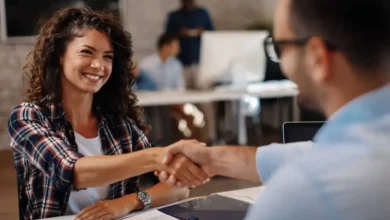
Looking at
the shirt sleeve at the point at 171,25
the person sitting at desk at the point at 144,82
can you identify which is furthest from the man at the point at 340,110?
the shirt sleeve at the point at 171,25

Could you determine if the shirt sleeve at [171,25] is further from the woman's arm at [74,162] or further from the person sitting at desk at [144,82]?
the woman's arm at [74,162]

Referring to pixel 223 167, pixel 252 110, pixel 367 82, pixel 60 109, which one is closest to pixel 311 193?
pixel 367 82

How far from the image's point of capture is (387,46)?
0.68m

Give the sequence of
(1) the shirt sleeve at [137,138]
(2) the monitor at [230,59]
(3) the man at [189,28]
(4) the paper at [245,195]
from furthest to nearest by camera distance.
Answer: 1. (3) the man at [189,28]
2. (2) the monitor at [230,59]
3. (1) the shirt sleeve at [137,138]
4. (4) the paper at [245,195]

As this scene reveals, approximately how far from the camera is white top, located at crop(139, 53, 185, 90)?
5.40 metres

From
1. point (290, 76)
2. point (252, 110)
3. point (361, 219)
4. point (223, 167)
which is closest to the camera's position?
point (361, 219)

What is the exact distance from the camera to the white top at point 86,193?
1.71 m

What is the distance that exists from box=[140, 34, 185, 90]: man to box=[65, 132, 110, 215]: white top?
3569 mm

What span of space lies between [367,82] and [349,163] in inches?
4.8

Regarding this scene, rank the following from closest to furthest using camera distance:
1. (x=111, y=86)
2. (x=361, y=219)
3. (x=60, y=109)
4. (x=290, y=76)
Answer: (x=361, y=219) → (x=290, y=76) → (x=60, y=109) → (x=111, y=86)

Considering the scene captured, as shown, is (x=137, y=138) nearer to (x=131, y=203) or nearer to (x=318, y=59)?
(x=131, y=203)

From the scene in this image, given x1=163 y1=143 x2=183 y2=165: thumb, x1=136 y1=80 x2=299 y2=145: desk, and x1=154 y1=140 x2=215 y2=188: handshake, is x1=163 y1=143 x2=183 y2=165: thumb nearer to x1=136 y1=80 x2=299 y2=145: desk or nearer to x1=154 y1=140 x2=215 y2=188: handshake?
x1=154 y1=140 x2=215 y2=188: handshake

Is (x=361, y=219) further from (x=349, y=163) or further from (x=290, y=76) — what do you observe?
(x=290, y=76)

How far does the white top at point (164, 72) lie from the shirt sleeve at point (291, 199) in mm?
4730
